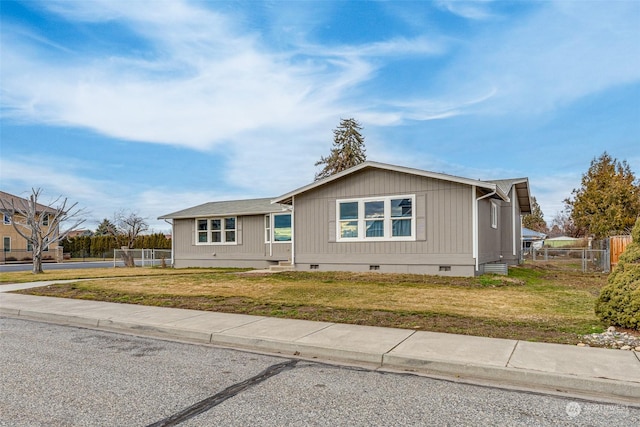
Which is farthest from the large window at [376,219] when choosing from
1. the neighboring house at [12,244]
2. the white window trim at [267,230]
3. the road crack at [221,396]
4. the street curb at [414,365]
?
the neighboring house at [12,244]

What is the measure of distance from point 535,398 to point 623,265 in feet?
13.3

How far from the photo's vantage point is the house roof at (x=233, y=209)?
21.4 meters

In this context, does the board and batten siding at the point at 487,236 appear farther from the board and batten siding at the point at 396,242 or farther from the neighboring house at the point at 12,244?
the neighboring house at the point at 12,244

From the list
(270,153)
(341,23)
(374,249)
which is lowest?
(374,249)

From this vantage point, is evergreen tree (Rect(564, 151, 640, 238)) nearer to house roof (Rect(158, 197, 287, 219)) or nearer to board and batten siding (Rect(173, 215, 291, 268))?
board and batten siding (Rect(173, 215, 291, 268))

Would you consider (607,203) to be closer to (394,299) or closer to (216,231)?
(394,299)

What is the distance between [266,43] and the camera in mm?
15789

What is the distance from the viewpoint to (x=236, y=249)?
2253 centimetres

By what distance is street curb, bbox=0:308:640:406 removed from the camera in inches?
172

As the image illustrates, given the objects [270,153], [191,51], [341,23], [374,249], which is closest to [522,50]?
[341,23]

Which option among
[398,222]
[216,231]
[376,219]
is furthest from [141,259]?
[398,222]

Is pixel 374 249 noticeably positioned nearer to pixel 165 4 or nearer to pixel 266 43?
pixel 266 43

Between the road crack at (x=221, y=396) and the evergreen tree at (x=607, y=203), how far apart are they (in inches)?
1096

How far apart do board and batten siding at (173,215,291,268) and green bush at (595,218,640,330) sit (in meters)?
15.3
